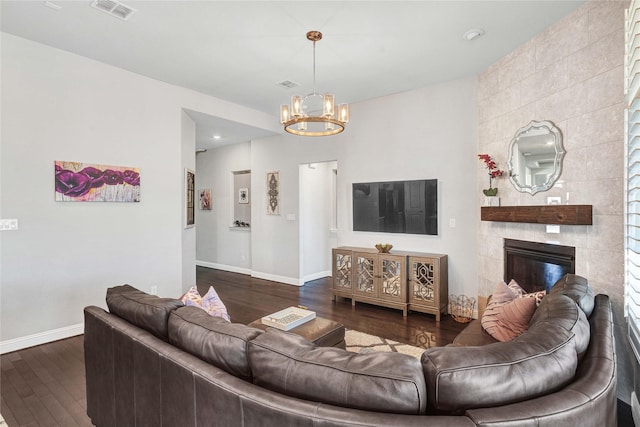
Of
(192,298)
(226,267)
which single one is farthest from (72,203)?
(226,267)

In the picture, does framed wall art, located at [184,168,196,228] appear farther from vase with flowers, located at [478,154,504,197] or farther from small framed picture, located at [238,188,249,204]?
vase with flowers, located at [478,154,504,197]

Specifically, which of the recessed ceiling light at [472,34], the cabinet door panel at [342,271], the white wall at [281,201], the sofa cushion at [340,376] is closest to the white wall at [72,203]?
the white wall at [281,201]

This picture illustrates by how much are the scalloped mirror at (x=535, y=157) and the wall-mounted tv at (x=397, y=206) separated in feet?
3.74

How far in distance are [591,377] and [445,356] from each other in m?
0.50

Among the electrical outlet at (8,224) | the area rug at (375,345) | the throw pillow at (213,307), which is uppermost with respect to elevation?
the electrical outlet at (8,224)

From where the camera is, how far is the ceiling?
2707mm

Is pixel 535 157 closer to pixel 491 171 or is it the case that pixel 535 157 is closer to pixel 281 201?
pixel 491 171

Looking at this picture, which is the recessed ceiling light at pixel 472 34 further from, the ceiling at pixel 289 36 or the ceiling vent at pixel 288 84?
the ceiling vent at pixel 288 84

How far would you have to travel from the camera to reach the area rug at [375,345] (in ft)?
10.3

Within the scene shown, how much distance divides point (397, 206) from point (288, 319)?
108 inches

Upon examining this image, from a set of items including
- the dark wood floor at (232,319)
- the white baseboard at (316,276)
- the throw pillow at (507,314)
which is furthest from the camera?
the white baseboard at (316,276)

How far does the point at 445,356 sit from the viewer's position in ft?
3.34

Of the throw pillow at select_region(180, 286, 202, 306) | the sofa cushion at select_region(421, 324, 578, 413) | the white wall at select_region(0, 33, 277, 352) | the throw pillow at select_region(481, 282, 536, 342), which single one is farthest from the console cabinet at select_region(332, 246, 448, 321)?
the sofa cushion at select_region(421, 324, 578, 413)

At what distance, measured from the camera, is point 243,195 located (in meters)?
7.03
